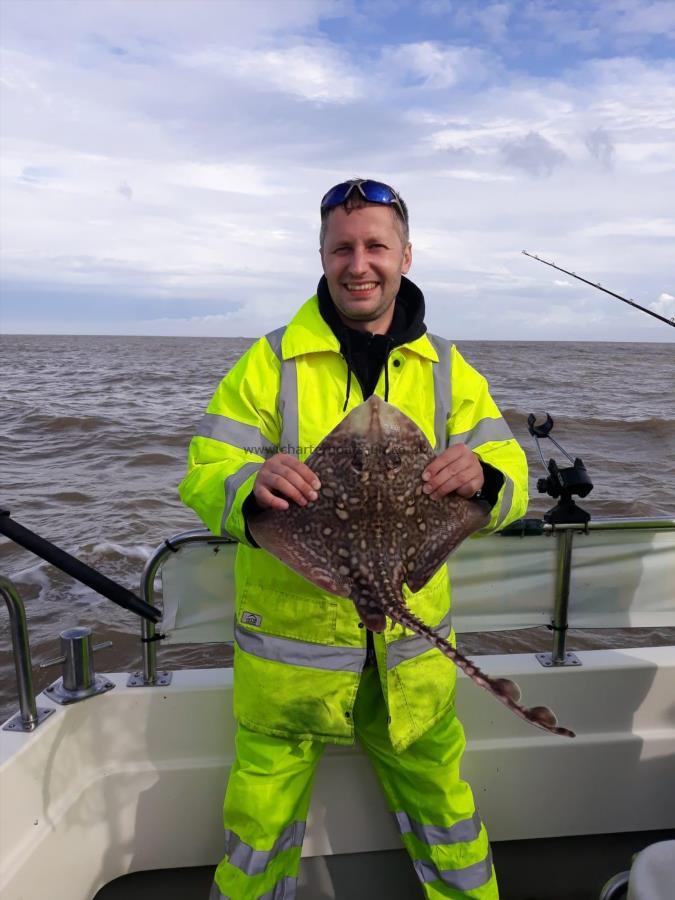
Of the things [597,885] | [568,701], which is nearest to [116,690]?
[568,701]

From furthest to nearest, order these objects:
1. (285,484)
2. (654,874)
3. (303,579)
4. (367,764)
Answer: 1. (367,764)
2. (303,579)
3. (285,484)
4. (654,874)

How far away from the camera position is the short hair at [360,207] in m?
2.48

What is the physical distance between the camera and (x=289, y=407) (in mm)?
2436

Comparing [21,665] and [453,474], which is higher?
[453,474]

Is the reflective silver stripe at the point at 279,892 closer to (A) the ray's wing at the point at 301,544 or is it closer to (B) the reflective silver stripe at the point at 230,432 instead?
(A) the ray's wing at the point at 301,544

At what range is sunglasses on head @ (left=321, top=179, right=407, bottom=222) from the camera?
2480 mm

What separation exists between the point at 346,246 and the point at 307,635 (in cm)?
145

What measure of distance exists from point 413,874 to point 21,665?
6.49 ft

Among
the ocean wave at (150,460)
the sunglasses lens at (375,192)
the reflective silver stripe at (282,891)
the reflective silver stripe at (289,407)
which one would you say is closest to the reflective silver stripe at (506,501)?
the reflective silver stripe at (289,407)

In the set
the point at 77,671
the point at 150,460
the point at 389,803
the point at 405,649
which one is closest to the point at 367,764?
the point at 389,803

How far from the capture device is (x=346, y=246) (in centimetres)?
251

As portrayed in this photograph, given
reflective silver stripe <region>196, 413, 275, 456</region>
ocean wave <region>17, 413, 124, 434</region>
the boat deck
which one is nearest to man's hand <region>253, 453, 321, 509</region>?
reflective silver stripe <region>196, 413, 275, 456</region>

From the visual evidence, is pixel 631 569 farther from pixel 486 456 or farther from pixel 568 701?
pixel 486 456

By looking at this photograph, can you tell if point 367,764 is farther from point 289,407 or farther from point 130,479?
point 130,479
